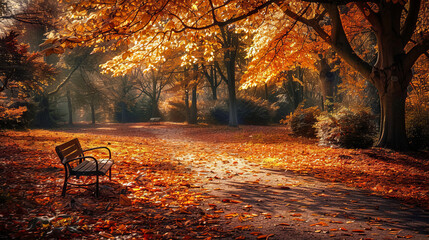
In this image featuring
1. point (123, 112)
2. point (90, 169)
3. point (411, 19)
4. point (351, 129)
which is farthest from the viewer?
point (123, 112)

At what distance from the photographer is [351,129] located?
10.0 m

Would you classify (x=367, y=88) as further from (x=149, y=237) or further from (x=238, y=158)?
(x=149, y=237)

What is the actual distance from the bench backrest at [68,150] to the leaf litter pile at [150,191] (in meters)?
0.62

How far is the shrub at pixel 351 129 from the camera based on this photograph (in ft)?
32.6

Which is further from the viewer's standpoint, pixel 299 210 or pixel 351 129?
pixel 351 129

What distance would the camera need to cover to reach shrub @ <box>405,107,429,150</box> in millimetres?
9414

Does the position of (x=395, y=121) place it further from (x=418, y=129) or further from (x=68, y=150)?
(x=68, y=150)

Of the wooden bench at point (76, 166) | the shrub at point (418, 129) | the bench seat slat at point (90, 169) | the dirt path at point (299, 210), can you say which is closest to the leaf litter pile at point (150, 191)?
the dirt path at point (299, 210)

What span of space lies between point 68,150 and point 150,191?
1661mm

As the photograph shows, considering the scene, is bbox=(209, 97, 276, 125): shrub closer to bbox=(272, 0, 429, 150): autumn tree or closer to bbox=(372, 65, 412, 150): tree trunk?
bbox=(272, 0, 429, 150): autumn tree

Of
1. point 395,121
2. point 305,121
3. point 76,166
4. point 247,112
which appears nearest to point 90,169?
point 76,166

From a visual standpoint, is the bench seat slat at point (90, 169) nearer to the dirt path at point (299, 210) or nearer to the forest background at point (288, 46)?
the dirt path at point (299, 210)

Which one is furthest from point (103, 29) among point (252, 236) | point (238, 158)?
point (238, 158)

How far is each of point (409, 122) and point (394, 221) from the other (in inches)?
288
